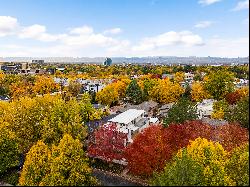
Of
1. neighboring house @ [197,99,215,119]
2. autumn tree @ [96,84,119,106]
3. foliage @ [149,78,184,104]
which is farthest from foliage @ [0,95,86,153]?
foliage @ [149,78,184,104]

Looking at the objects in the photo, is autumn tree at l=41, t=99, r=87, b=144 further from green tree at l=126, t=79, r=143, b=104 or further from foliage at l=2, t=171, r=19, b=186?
green tree at l=126, t=79, r=143, b=104

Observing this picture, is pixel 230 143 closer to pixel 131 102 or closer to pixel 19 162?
pixel 19 162

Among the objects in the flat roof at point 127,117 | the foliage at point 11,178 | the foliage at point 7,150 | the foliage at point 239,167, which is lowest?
the foliage at point 11,178

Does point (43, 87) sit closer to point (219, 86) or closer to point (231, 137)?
point (219, 86)

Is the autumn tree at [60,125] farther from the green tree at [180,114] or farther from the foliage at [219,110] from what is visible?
the foliage at [219,110]

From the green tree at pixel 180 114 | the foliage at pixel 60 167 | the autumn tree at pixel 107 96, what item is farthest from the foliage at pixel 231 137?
the autumn tree at pixel 107 96

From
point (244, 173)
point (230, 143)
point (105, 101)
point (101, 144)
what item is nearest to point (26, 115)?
point (101, 144)

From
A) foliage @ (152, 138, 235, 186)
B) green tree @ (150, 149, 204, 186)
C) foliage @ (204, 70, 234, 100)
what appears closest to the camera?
green tree @ (150, 149, 204, 186)
